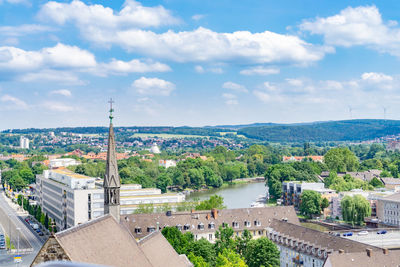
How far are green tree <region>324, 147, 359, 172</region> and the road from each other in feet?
319

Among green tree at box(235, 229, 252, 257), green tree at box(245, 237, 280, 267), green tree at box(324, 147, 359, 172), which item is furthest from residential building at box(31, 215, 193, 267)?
green tree at box(324, 147, 359, 172)

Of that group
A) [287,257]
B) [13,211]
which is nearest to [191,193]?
[13,211]

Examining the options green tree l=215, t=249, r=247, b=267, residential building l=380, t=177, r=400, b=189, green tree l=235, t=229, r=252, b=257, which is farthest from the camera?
residential building l=380, t=177, r=400, b=189

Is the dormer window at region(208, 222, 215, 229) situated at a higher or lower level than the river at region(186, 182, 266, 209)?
higher

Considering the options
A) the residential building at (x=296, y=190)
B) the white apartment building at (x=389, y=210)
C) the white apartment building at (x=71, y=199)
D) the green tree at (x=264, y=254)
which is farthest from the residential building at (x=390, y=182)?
the green tree at (x=264, y=254)

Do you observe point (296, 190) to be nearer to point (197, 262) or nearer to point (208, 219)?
point (208, 219)

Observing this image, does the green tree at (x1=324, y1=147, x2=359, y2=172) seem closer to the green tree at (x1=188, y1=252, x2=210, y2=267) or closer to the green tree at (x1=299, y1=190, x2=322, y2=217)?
the green tree at (x1=299, y1=190, x2=322, y2=217)

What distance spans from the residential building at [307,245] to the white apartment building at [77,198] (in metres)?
28.9

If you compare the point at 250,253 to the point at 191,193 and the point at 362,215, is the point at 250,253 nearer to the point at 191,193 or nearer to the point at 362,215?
the point at 362,215

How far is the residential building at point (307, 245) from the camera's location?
4975 cm

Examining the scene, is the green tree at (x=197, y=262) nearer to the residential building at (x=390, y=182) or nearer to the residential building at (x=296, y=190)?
the residential building at (x=296, y=190)

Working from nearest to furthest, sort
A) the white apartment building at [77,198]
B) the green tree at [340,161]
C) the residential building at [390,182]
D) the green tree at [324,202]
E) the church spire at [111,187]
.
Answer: the church spire at [111,187]
the white apartment building at [77,198]
the green tree at [324,202]
the residential building at [390,182]
the green tree at [340,161]

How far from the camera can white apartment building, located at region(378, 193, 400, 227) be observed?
9074 cm

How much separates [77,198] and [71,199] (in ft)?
7.92
